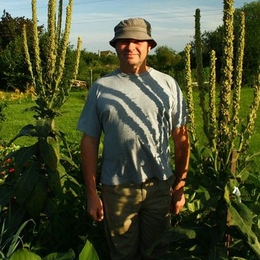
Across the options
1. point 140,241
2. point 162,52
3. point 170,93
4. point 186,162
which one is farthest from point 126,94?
point 162,52

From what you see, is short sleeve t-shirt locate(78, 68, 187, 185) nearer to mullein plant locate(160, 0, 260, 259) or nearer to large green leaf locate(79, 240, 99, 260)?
mullein plant locate(160, 0, 260, 259)

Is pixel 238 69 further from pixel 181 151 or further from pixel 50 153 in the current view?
pixel 50 153

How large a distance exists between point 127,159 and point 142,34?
80cm

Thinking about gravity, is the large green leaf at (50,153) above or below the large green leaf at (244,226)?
above

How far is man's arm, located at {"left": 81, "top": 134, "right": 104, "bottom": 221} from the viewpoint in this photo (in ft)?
9.86

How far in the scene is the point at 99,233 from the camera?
3820 millimetres

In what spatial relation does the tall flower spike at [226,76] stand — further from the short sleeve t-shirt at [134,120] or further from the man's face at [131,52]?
the man's face at [131,52]

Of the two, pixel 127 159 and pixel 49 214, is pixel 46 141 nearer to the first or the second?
pixel 49 214

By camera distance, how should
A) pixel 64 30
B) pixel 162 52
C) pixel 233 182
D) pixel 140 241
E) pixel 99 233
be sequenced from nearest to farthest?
pixel 233 182 → pixel 140 241 → pixel 64 30 → pixel 99 233 → pixel 162 52

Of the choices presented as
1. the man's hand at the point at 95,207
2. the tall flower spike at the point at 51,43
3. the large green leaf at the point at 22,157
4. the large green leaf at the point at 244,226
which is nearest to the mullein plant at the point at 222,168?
the large green leaf at the point at 244,226

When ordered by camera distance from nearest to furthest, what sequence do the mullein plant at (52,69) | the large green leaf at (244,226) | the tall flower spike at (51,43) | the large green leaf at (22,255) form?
1. the large green leaf at (22,255)
2. the large green leaf at (244,226)
3. the tall flower spike at (51,43)
4. the mullein plant at (52,69)

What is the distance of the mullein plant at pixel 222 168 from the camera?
238cm

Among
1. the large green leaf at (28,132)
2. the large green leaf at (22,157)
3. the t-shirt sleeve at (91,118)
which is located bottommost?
the large green leaf at (22,157)

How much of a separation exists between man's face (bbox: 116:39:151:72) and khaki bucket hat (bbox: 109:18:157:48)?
0.04m
